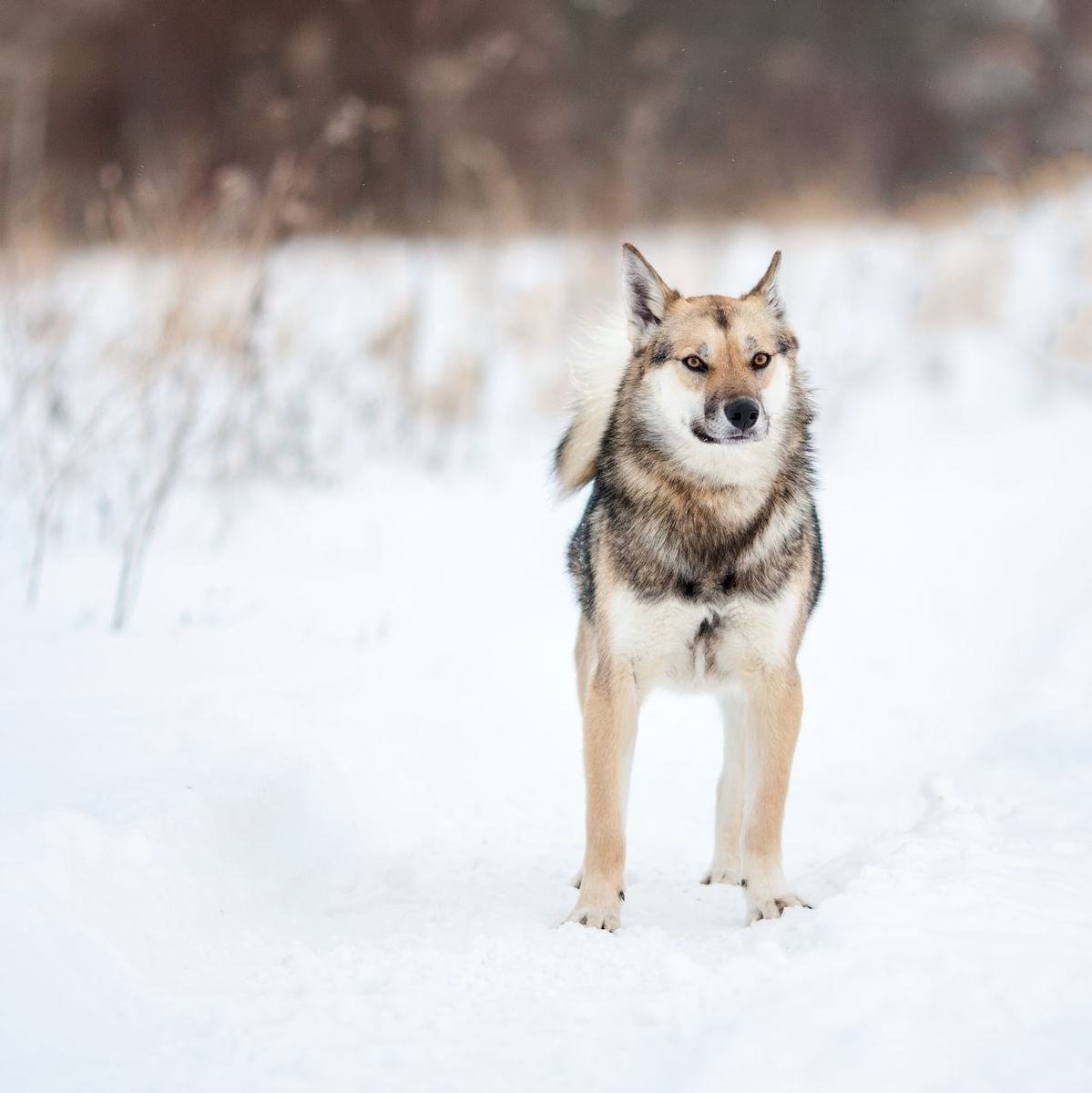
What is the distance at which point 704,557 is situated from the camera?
111 inches

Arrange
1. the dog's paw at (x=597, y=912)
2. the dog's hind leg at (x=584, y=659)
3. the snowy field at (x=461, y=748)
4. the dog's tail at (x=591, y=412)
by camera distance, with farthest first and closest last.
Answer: the dog's tail at (x=591, y=412)
the dog's hind leg at (x=584, y=659)
the dog's paw at (x=597, y=912)
the snowy field at (x=461, y=748)

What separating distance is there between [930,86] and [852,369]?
10.4m

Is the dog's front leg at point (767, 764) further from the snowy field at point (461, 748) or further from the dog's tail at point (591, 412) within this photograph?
the dog's tail at point (591, 412)

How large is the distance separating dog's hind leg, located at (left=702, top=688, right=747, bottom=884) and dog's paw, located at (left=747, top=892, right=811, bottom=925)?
0.42 meters

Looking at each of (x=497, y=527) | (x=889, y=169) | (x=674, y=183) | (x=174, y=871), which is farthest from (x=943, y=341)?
(x=174, y=871)

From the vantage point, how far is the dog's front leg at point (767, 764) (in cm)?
275

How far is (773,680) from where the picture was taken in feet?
9.21

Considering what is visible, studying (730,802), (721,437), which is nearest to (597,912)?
(730,802)

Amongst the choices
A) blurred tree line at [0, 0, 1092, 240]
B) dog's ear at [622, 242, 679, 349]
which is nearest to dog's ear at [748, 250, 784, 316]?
dog's ear at [622, 242, 679, 349]

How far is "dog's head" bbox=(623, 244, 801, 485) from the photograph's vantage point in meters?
2.80

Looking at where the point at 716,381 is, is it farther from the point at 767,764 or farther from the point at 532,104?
the point at 532,104

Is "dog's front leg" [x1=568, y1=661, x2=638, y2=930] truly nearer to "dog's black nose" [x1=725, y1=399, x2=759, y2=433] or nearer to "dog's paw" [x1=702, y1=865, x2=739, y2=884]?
"dog's paw" [x1=702, y1=865, x2=739, y2=884]

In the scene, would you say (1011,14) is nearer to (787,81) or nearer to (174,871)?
(787,81)

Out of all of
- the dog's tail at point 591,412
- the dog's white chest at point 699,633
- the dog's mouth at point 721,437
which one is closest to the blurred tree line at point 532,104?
the dog's tail at point 591,412
